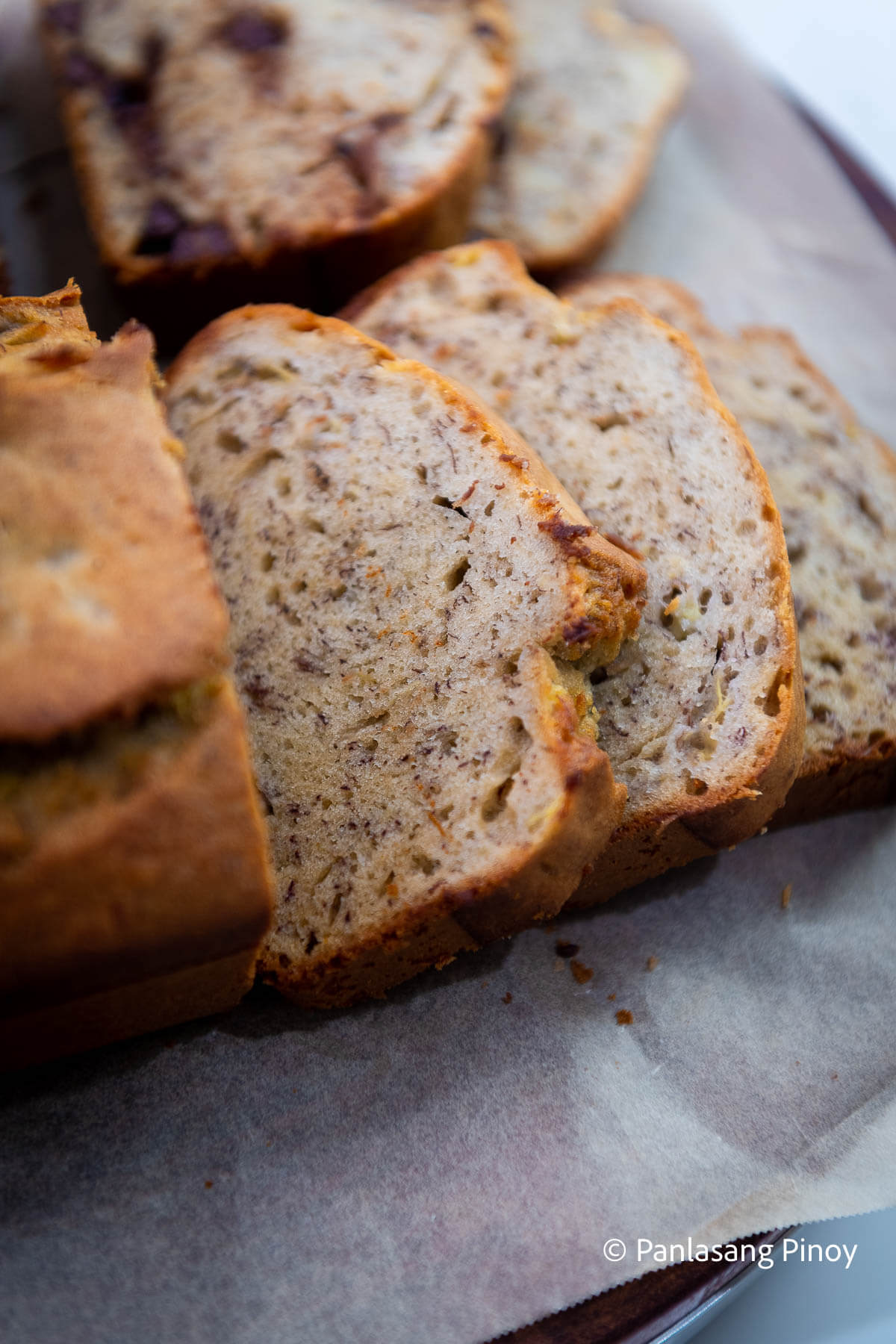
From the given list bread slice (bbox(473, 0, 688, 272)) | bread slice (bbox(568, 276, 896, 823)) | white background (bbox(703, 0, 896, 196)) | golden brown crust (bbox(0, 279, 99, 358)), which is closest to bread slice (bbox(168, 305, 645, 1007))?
golden brown crust (bbox(0, 279, 99, 358))

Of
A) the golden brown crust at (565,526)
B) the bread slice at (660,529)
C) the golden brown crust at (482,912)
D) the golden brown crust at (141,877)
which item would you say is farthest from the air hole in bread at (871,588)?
the golden brown crust at (141,877)

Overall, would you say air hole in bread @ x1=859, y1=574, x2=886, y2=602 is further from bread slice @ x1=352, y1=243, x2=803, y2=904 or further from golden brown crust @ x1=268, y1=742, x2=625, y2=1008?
golden brown crust @ x1=268, y1=742, x2=625, y2=1008

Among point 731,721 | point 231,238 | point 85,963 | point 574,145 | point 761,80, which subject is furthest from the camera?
point 761,80

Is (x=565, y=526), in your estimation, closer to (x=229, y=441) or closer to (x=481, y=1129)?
(x=229, y=441)

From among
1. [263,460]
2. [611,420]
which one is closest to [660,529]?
[611,420]

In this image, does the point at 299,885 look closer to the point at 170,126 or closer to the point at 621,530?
the point at 621,530

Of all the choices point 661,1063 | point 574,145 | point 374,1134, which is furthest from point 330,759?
point 574,145
